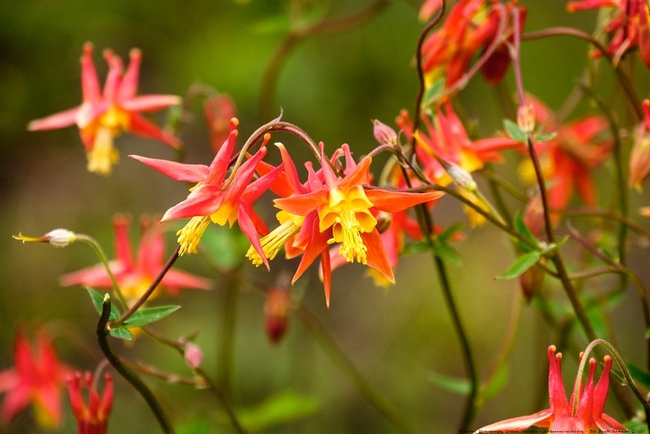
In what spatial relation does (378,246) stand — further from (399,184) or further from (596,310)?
(596,310)

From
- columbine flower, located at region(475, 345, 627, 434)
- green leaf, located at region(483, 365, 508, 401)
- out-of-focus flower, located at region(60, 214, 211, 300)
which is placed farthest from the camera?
out-of-focus flower, located at region(60, 214, 211, 300)

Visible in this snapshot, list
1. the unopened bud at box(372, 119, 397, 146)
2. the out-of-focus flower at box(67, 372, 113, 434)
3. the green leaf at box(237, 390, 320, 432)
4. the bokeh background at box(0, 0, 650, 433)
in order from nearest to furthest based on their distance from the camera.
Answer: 1. the unopened bud at box(372, 119, 397, 146)
2. the out-of-focus flower at box(67, 372, 113, 434)
3. the green leaf at box(237, 390, 320, 432)
4. the bokeh background at box(0, 0, 650, 433)

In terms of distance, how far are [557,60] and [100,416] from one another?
2074 millimetres

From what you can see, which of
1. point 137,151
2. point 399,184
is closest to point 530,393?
point 399,184

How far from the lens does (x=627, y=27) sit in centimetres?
83

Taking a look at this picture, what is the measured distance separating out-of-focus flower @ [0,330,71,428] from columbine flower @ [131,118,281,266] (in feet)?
2.20

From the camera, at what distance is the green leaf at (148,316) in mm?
733

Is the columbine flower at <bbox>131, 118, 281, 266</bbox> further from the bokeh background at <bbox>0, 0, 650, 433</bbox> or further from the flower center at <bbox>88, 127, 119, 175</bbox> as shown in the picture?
the bokeh background at <bbox>0, 0, 650, 433</bbox>

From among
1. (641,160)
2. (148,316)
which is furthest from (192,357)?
(641,160)

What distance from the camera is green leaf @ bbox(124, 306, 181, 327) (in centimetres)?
73

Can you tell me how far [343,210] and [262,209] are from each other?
1.78 meters

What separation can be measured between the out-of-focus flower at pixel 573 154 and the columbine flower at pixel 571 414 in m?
0.48

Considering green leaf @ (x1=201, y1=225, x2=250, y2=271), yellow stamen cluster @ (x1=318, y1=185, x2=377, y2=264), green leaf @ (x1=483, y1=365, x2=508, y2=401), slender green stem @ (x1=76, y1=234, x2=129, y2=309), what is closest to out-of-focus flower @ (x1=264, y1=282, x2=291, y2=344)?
green leaf @ (x1=201, y1=225, x2=250, y2=271)

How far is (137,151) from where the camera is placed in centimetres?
293
